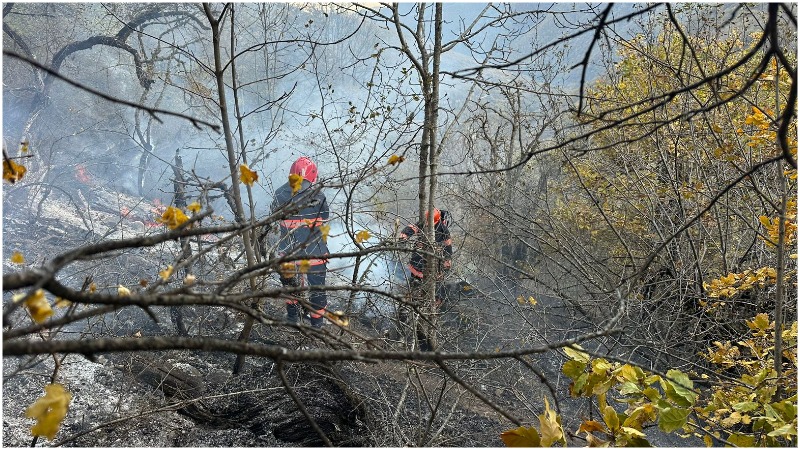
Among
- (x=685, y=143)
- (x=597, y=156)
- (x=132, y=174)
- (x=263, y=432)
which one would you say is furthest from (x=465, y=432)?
(x=132, y=174)

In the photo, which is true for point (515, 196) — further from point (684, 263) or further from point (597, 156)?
point (684, 263)

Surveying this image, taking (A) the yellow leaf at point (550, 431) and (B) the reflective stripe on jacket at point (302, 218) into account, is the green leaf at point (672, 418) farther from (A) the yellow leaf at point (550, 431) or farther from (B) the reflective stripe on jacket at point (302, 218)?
(B) the reflective stripe on jacket at point (302, 218)

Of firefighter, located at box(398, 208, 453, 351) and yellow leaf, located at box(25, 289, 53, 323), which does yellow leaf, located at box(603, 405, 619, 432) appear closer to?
yellow leaf, located at box(25, 289, 53, 323)

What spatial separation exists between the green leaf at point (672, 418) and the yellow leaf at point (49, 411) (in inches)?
63.6

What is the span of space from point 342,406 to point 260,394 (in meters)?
0.61

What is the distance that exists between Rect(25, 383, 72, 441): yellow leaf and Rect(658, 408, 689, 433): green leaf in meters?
1.62

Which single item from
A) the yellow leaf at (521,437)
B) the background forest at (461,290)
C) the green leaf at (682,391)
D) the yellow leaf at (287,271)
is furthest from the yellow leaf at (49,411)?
the green leaf at (682,391)

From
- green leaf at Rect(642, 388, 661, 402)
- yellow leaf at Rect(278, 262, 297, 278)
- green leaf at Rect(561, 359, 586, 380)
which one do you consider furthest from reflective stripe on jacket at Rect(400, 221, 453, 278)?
yellow leaf at Rect(278, 262, 297, 278)

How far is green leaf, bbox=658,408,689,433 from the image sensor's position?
5.70 feet

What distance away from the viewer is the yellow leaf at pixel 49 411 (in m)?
0.95

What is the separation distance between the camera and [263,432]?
3.94 m

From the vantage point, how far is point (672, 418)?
5.72ft

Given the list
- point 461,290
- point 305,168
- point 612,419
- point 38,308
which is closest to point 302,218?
point 461,290

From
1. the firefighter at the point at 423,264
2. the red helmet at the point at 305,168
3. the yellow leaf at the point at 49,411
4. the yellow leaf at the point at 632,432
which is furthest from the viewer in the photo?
the red helmet at the point at 305,168
